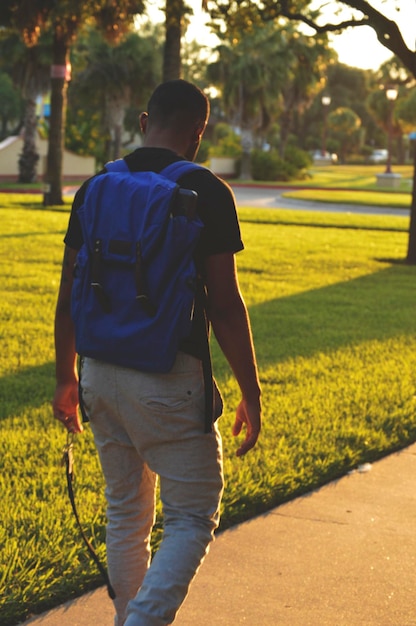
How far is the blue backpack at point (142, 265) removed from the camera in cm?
292

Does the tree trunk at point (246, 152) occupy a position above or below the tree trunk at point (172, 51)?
below

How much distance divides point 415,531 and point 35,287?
8.11 metres

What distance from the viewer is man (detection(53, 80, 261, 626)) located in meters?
2.98

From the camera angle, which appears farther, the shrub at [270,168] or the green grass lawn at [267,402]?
the shrub at [270,168]

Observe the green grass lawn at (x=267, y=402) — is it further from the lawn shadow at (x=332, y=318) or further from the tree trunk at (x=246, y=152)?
the tree trunk at (x=246, y=152)

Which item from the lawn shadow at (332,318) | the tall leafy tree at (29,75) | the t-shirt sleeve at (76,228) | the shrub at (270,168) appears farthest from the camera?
the shrub at (270,168)

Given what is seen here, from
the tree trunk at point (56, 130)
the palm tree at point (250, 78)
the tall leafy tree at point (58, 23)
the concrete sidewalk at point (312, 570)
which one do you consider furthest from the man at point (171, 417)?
the palm tree at point (250, 78)

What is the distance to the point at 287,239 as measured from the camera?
774 inches

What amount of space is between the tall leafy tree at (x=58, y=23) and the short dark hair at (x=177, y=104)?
1921 cm

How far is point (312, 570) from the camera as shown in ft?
14.0

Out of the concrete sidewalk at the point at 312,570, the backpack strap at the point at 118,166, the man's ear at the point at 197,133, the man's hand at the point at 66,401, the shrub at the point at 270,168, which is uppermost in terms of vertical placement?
the man's ear at the point at 197,133

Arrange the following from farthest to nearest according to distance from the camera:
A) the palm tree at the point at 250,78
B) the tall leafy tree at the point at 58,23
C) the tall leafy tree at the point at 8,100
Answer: the tall leafy tree at the point at 8,100 < the palm tree at the point at 250,78 < the tall leafy tree at the point at 58,23

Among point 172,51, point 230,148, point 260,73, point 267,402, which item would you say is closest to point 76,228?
point 267,402

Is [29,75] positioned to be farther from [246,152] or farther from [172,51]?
[246,152]
